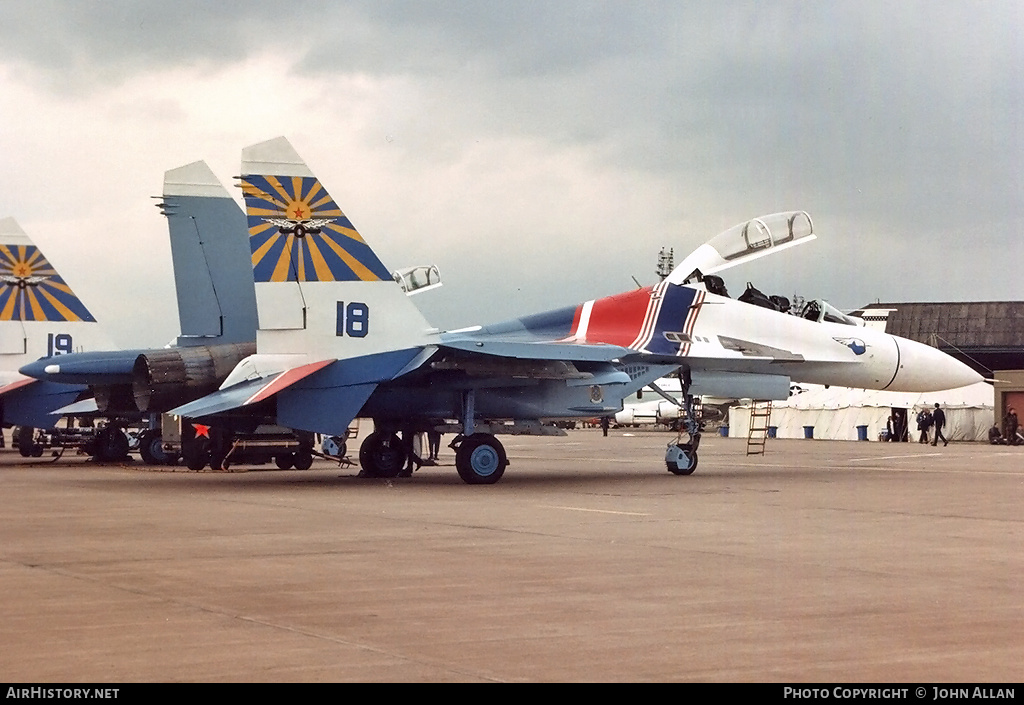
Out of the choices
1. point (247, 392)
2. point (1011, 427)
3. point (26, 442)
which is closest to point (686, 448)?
point (247, 392)

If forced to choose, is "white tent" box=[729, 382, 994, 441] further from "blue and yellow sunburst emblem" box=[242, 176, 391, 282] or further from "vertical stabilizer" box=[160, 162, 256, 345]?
"blue and yellow sunburst emblem" box=[242, 176, 391, 282]

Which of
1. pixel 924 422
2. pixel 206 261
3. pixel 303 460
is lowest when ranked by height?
pixel 303 460

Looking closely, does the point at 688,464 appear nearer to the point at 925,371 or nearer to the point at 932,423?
the point at 925,371

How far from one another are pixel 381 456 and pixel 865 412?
91.6ft

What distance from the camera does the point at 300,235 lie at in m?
16.9

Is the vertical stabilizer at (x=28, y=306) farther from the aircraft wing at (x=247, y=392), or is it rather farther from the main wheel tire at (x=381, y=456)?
the aircraft wing at (x=247, y=392)

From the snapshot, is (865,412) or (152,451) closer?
(152,451)

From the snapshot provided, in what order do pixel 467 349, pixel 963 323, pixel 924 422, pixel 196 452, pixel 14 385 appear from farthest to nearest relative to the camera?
pixel 963 323 < pixel 924 422 < pixel 14 385 < pixel 196 452 < pixel 467 349

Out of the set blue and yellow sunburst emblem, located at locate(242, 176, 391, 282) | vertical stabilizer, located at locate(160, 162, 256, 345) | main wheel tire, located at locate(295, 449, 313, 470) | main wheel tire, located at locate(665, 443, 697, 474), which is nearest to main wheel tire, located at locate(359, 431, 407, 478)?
vertical stabilizer, located at locate(160, 162, 256, 345)

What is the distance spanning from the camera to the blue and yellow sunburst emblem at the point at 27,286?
27094 millimetres

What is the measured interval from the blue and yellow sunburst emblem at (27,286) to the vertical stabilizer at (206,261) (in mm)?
7822

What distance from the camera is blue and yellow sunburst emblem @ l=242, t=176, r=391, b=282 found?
16.7 meters

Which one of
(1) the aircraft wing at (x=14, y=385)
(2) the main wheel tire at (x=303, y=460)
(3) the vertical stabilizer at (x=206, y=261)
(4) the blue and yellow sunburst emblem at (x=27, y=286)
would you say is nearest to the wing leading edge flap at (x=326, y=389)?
(3) the vertical stabilizer at (x=206, y=261)

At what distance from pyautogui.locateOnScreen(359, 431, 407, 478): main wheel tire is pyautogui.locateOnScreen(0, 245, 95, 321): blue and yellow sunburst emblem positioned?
11245 millimetres
